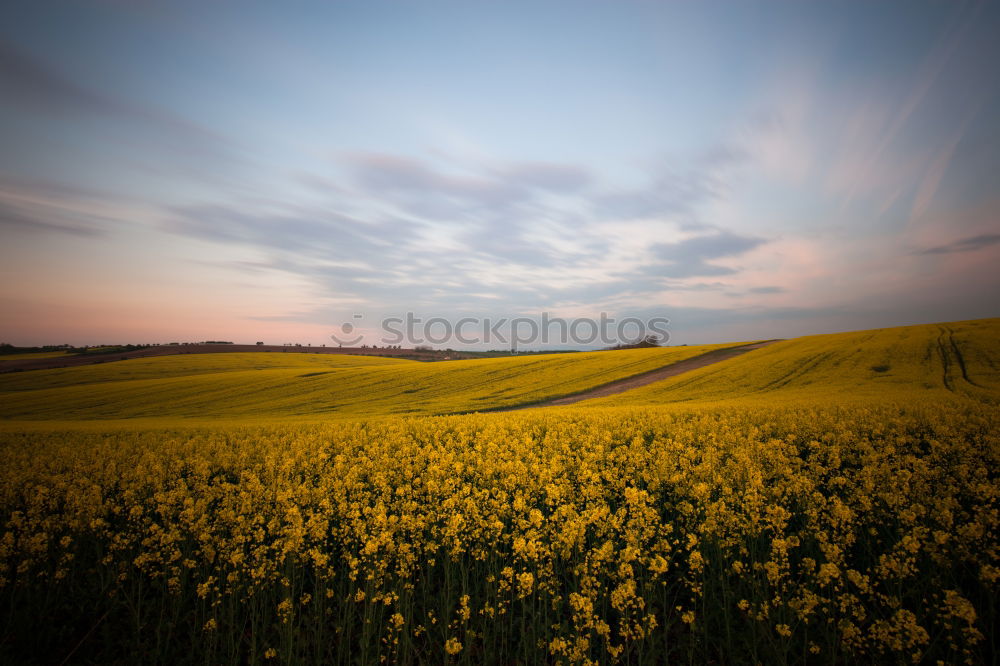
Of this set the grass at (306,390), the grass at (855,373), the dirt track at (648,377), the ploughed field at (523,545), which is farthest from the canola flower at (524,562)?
the dirt track at (648,377)

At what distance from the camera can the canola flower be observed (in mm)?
4621

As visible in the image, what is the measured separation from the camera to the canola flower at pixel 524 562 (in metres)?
4.62

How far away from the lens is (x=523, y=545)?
16.0 ft

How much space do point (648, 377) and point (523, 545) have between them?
34297 mm

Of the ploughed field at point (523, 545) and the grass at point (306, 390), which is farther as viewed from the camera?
the grass at point (306, 390)

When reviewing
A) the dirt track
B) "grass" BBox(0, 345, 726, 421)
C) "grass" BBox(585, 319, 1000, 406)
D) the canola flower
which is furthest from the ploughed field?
the dirt track

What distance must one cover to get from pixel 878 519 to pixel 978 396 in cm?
1967

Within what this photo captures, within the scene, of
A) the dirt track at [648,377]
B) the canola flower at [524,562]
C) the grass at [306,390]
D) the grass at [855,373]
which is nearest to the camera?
the canola flower at [524,562]

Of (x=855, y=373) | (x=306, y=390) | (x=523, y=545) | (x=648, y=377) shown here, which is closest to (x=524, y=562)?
(x=523, y=545)

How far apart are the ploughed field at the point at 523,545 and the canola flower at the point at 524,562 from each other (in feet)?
0.18

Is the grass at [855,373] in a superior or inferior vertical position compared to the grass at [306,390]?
superior

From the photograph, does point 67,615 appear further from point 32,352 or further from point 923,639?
point 32,352

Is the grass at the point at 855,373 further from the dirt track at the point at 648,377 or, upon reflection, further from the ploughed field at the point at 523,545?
the ploughed field at the point at 523,545

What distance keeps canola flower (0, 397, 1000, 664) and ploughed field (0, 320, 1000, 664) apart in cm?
5
